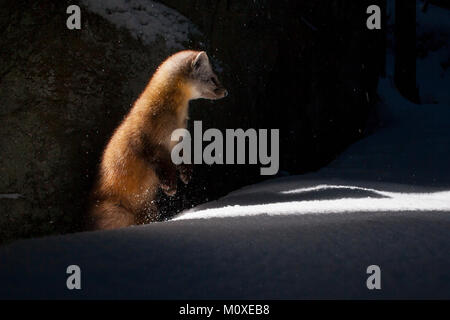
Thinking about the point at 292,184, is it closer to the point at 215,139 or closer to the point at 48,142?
the point at 215,139

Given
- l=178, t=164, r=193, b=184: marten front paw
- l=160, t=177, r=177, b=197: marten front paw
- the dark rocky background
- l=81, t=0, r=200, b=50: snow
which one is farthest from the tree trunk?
l=160, t=177, r=177, b=197: marten front paw

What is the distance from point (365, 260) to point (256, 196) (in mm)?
2134

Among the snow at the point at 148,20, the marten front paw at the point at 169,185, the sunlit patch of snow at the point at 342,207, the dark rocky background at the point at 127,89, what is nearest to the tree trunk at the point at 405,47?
the dark rocky background at the point at 127,89

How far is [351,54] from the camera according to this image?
7.18 meters

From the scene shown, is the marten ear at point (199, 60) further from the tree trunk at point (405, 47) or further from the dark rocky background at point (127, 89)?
the tree trunk at point (405, 47)

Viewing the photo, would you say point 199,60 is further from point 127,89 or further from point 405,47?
point 405,47

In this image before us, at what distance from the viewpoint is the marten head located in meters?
3.89

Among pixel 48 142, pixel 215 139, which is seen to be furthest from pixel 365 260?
pixel 215 139

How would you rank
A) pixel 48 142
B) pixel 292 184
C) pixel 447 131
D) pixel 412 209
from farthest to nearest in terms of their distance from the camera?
1. pixel 447 131
2. pixel 292 184
3. pixel 48 142
4. pixel 412 209

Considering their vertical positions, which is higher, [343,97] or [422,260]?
[343,97]

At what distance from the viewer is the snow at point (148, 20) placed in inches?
152

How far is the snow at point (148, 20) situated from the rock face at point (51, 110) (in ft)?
0.30

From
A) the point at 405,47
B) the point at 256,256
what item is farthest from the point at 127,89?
the point at 405,47

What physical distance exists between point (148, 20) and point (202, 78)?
729 mm
